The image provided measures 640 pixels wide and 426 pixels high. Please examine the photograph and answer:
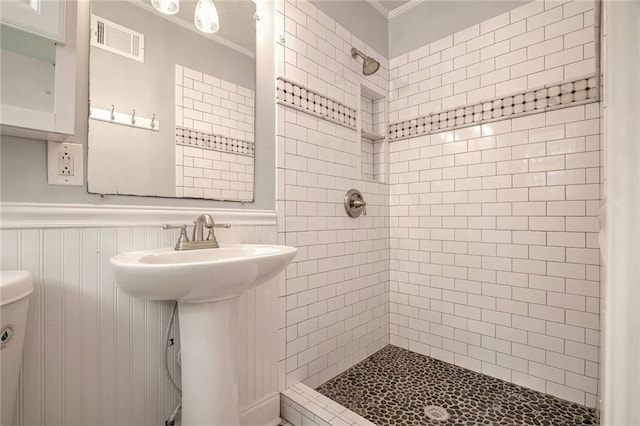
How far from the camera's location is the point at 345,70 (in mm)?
2045

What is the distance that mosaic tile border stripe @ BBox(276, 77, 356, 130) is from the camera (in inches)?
64.7

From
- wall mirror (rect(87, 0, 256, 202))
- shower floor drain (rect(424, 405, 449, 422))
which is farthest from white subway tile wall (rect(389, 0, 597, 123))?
shower floor drain (rect(424, 405, 449, 422))

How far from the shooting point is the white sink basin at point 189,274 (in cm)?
81

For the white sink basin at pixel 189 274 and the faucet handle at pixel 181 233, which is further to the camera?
the faucet handle at pixel 181 233

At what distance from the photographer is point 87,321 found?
3.35 ft

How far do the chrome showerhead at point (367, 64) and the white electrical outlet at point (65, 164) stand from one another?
5.54ft

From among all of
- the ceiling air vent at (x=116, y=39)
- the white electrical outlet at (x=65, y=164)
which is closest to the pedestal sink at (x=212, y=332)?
the white electrical outlet at (x=65, y=164)

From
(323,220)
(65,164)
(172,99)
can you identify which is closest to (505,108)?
(323,220)

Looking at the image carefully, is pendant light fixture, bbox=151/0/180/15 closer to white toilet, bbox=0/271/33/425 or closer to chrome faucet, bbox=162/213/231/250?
chrome faucet, bbox=162/213/231/250

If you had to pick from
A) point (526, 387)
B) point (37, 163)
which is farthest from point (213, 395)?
point (526, 387)

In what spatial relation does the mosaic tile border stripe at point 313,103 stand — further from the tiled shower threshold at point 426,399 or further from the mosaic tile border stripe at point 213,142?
the tiled shower threshold at point 426,399

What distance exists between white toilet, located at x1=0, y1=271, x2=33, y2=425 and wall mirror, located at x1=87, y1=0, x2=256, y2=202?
36 cm

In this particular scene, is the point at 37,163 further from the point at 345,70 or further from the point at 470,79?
the point at 470,79

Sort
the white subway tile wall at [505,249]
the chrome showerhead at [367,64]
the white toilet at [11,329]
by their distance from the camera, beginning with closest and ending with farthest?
the white toilet at [11,329], the white subway tile wall at [505,249], the chrome showerhead at [367,64]
